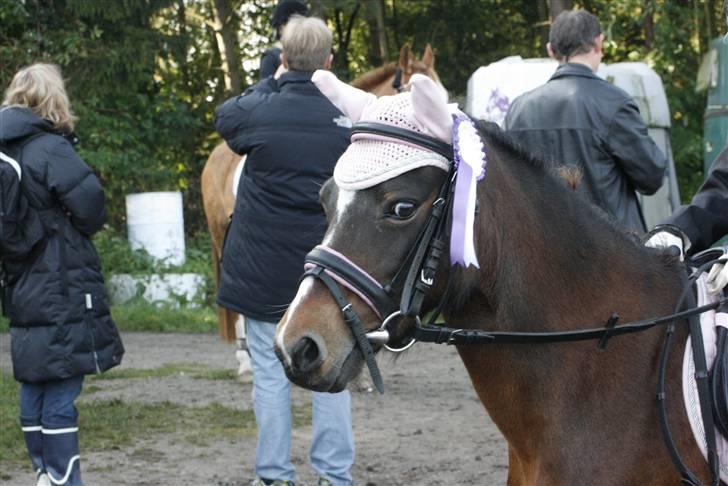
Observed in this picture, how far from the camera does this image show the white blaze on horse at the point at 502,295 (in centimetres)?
291

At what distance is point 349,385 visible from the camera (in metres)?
3.01

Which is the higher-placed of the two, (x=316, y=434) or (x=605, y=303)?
(x=605, y=303)

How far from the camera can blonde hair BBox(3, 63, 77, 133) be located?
19.2 ft

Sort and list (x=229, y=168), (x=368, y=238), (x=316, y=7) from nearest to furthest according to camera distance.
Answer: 1. (x=368, y=238)
2. (x=229, y=168)
3. (x=316, y=7)

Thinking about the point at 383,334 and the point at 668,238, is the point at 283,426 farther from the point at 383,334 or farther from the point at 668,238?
the point at 383,334

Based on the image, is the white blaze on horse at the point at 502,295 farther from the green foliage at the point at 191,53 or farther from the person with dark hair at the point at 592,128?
the green foliage at the point at 191,53

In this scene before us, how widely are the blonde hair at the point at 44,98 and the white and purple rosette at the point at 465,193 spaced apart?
3372mm

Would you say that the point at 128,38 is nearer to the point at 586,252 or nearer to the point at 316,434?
the point at 316,434

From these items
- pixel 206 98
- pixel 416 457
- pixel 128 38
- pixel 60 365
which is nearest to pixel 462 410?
pixel 416 457

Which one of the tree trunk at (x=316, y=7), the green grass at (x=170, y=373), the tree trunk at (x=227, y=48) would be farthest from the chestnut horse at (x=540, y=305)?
the tree trunk at (x=227, y=48)

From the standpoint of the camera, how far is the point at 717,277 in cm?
324

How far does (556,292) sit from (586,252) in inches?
5.4

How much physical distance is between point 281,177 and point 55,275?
1185mm

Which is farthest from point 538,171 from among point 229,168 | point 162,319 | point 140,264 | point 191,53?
point 191,53
